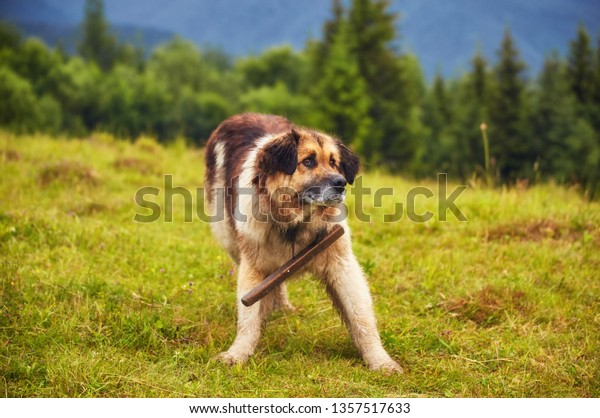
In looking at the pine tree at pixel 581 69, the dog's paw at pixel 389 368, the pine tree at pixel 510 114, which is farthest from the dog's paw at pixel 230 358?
the pine tree at pixel 581 69

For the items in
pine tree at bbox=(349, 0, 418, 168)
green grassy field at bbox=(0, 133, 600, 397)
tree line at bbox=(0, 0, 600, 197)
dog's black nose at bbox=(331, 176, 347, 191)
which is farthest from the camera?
pine tree at bbox=(349, 0, 418, 168)

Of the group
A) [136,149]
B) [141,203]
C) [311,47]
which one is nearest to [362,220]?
[141,203]

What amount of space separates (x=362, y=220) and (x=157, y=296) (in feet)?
10.9

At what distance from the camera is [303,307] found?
17.9ft

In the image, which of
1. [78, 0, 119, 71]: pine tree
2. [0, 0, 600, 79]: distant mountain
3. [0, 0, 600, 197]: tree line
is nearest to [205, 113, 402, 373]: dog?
[0, 0, 600, 197]: tree line

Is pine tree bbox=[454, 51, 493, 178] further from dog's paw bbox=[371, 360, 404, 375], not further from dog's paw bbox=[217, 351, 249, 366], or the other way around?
dog's paw bbox=[217, 351, 249, 366]

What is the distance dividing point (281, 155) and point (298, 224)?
56cm

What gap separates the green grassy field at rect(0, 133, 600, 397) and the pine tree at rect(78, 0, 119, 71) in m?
64.5

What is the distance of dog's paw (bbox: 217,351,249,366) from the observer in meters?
4.27

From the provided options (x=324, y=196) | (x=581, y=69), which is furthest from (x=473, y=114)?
(x=324, y=196)

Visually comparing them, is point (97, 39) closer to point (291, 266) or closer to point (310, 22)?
point (291, 266)

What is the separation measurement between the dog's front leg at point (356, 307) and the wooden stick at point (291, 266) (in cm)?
23

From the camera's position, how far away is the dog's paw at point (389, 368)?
164 inches

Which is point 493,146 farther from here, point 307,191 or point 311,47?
point 307,191
